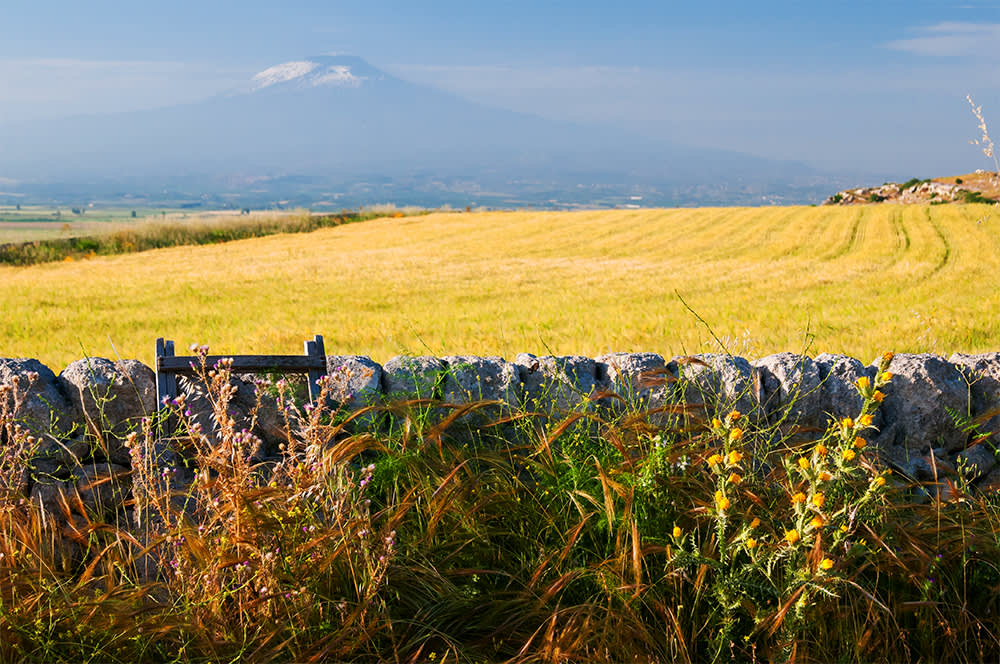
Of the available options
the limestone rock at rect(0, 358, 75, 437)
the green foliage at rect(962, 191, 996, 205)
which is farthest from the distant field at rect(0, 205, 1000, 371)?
the green foliage at rect(962, 191, 996, 205)

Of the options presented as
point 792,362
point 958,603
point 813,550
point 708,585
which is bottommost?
point 958,603

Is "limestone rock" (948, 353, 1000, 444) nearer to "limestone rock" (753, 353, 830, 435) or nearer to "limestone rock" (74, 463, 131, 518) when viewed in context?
"limestone rock" (753, 353, 830, 435)

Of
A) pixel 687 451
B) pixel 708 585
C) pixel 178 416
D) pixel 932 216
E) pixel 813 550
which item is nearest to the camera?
pixel 813 550

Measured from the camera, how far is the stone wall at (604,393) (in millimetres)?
3717

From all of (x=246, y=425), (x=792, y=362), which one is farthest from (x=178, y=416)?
(x=792, y=362)

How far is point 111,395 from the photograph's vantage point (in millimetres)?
3768

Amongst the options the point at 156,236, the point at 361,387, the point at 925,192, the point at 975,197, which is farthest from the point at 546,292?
the point at 925,192

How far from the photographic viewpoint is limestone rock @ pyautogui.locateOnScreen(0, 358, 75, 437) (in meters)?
3.62

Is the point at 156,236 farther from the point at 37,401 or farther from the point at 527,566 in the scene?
the point at 527,566

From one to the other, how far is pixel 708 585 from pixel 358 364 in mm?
2008

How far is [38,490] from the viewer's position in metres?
3.68

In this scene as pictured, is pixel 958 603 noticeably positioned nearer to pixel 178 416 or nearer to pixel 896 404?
pixel 896 404

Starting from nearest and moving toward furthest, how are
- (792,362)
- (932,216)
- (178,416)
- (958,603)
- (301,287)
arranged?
(958,603)
(178,416)
(792,362)
(301,287)
(932,216)

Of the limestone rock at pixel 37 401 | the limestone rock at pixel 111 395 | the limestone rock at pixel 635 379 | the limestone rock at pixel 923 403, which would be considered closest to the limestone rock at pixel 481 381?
the limestone rock at pixel 635 379
